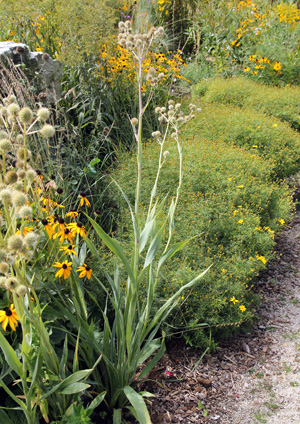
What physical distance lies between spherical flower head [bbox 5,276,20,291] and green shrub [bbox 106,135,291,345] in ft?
3.17

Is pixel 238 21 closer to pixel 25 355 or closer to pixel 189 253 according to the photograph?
pixel 189 253

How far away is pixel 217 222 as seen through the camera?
2838 millimetres

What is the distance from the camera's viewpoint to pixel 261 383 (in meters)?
2.16

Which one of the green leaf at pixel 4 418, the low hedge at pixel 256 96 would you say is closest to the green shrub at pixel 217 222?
the green leaf at pixel 4 418

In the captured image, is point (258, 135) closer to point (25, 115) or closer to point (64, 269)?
point (64, 269)

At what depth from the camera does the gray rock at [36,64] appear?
11.2 feet

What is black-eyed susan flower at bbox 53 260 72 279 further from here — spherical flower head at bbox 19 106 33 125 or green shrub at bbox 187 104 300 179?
green shrub at bbox 187 104 300 179

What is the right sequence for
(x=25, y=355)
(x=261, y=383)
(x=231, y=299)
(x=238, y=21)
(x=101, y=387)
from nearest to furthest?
1. (x=25, y=355)
2. (x=101, y=387)
3. (x=261, y=383)
4. (x=231, y=299)
5. (x=238, y=21)

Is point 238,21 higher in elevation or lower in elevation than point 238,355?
higher

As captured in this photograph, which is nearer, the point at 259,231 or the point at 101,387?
the point at 101,387

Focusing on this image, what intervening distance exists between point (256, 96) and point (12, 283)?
15.3 ft

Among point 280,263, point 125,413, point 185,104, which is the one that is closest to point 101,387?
point 125,413

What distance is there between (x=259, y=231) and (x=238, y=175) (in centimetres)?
60

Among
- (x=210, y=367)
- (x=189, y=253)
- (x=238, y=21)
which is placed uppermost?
(x=238, y=21)
